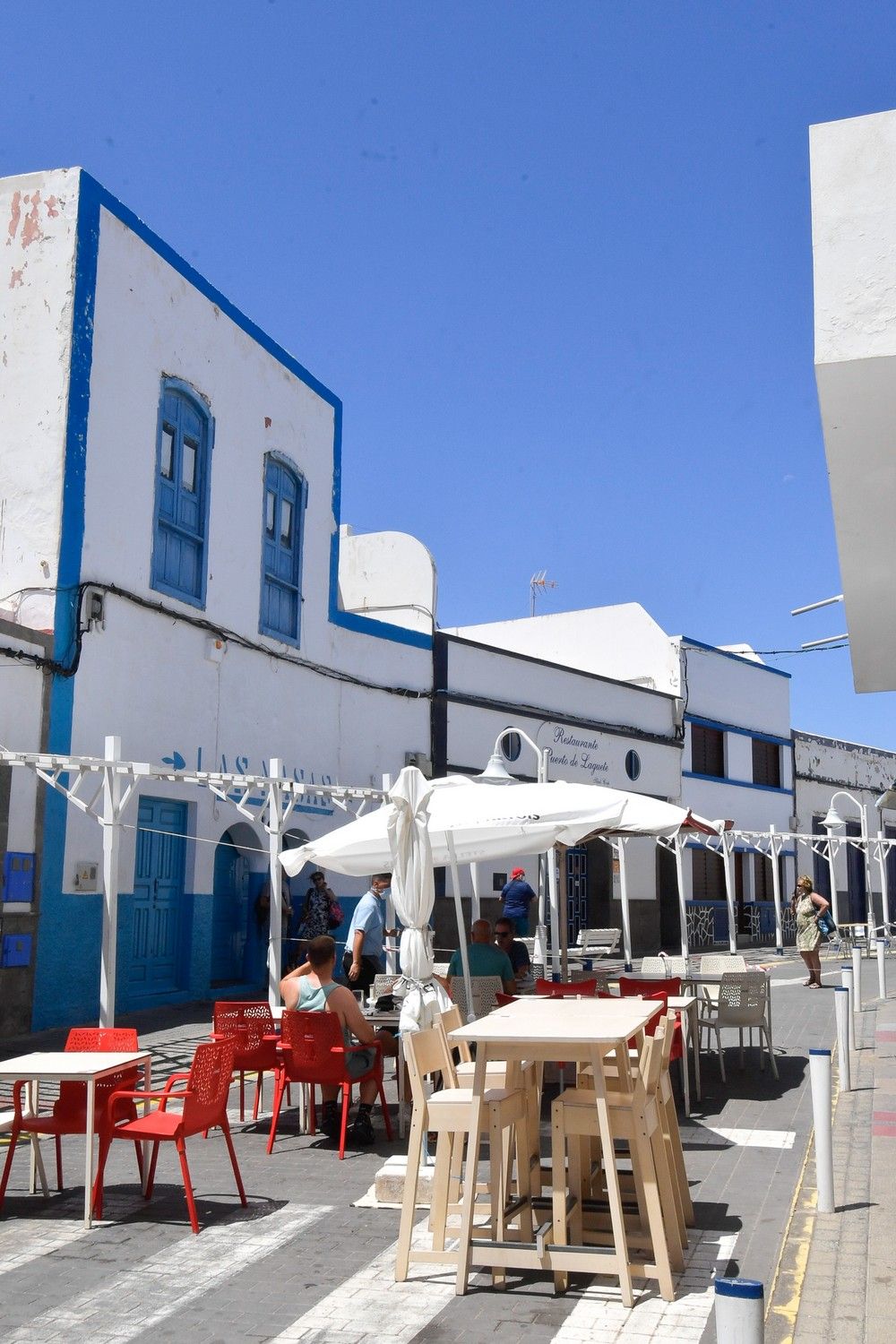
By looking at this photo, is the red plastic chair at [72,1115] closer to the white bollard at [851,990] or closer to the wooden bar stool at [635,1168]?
the wooden bar stool at [635,1168]

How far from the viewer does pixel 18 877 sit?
12984 mm

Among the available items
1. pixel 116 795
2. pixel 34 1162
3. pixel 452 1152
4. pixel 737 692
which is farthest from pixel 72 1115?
pixel 737 692

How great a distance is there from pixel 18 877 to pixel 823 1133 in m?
9.18

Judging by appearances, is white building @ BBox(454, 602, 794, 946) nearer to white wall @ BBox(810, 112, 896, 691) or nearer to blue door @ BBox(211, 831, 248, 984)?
blue door @ BBox(211, 831, 248, 984)

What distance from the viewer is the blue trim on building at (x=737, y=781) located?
30.5m

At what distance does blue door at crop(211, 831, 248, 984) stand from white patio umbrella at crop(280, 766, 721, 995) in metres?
6.89

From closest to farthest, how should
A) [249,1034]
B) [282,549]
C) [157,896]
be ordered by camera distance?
[249,1034]
[157,896]
[282,549]

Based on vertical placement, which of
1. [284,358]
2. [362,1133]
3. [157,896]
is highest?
[284,358]

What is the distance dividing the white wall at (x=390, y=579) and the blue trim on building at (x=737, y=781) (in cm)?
963

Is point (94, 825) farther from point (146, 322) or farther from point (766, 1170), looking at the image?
point (766, 1170)

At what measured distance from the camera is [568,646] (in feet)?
107

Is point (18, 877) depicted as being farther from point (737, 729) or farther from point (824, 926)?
point (737, 729)

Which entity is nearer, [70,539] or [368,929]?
[368,929]

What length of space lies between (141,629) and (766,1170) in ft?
33.5
